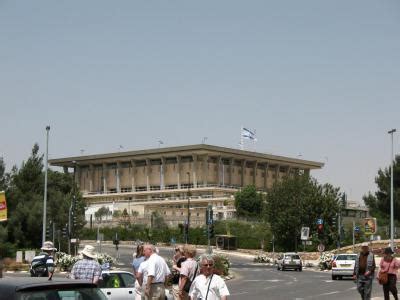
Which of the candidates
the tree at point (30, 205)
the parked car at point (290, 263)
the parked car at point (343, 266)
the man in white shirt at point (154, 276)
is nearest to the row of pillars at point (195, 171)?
the tree at point (30, 205)

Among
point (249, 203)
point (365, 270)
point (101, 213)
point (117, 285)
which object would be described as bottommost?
point (117, 285)

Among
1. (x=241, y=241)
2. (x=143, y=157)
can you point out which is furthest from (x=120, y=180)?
(x=241, y=241)

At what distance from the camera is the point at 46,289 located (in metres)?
9.16

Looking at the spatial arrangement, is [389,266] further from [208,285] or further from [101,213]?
[101,213]

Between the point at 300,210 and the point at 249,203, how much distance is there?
152ft

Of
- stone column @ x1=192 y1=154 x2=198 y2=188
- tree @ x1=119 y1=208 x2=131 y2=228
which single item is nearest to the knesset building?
stone column @ x1=192 y1=154 x2=198 y2=188

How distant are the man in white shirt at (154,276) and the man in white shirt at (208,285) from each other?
3.82m

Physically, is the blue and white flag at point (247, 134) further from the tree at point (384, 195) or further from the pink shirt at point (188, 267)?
the pink shirt at point (188, 267)

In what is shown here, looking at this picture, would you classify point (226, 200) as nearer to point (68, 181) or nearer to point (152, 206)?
point (152, 206)

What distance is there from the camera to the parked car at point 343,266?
1756 inches

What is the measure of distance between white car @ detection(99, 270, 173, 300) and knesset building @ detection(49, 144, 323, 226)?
13082 centimetres

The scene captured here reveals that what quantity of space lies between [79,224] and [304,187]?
32.1 metres

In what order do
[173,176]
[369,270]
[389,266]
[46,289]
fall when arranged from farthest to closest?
[173,176], [389,266], [369,270], [46,289]

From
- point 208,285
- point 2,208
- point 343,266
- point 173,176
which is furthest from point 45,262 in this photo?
point 173,176
